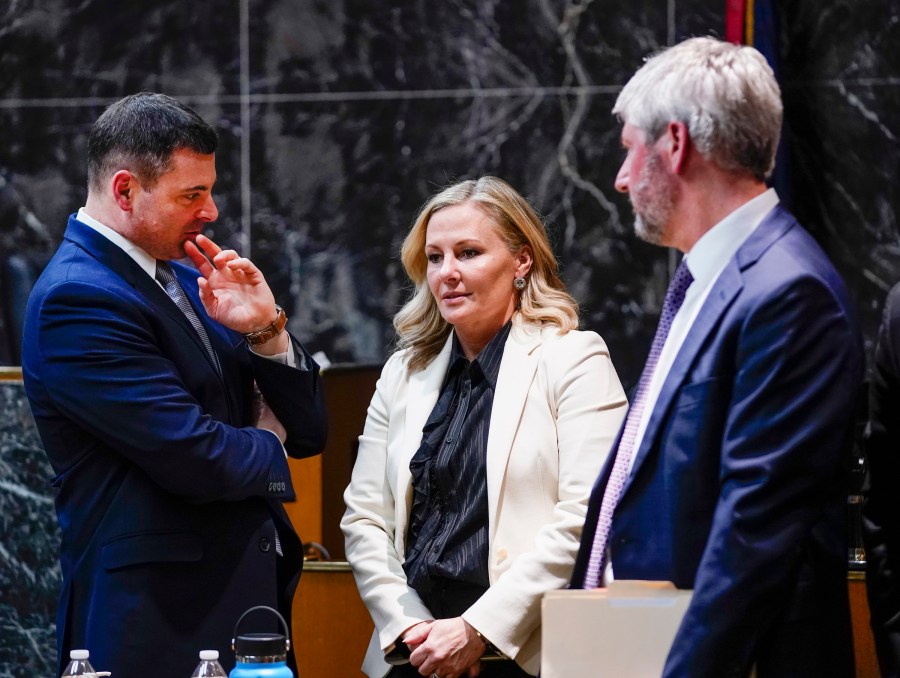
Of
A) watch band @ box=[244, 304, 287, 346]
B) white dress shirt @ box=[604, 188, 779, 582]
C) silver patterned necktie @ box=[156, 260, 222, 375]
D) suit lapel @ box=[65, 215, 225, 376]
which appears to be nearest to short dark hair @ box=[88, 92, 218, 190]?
suit lapel @ box=[65, 215, 225, 376]

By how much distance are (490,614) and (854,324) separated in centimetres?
112

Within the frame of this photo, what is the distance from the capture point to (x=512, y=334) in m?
2.99

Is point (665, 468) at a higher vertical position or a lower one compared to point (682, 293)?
lower

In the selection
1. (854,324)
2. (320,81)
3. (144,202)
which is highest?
(320,81)

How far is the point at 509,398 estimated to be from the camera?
9.41 feet

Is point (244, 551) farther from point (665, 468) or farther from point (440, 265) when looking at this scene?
point (665, 468)

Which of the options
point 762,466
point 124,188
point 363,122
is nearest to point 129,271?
point 124,188

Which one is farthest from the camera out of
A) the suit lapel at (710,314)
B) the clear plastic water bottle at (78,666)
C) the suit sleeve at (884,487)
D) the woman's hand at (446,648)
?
the woman's hand at (446,648)

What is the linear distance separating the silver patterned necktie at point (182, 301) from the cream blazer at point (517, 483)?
48 cm

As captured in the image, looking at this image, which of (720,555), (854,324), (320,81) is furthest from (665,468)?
(320,81)

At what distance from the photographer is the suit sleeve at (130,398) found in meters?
2.58

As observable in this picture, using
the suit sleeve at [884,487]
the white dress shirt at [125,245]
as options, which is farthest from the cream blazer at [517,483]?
the suit sleeve at [884,487]

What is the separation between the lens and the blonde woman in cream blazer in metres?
2.71

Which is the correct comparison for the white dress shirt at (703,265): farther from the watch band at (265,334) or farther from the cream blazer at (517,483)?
the watch band at (265,334)
